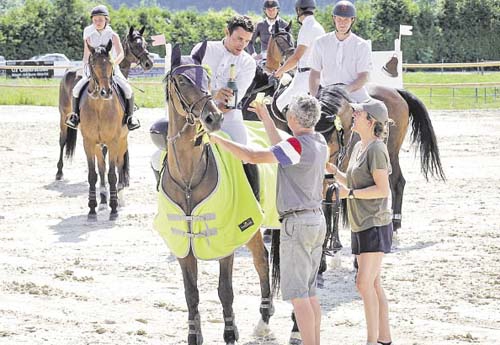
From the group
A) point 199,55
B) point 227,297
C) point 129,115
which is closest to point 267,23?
point 129,115

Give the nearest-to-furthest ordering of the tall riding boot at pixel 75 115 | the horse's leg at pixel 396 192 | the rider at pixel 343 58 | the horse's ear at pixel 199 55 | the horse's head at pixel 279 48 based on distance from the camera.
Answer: the horse's ear at pixel 199 55 < the rider at pixel 343 58 < the horse's leg at pixel 396 192 < the horse's head at pixel 279 48 < the tall riding boot at pixel 75 115

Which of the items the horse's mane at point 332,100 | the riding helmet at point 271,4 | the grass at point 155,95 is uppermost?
the riding helmet at point 271,4

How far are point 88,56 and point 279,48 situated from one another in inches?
116

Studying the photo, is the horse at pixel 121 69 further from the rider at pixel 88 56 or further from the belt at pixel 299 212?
the belt at pixel 299 212

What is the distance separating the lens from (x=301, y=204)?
233 inches

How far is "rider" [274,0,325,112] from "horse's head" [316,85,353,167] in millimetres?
1342

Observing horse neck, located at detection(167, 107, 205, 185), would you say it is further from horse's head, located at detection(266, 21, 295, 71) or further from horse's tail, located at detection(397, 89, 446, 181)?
horse's head, located at detection(266, 21, 295, 71)

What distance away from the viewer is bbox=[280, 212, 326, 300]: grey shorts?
19.4 ft

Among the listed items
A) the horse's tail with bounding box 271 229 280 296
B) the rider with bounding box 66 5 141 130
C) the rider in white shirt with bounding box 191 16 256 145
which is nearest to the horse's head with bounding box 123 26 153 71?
the rider with bounding box 66 5 141 130

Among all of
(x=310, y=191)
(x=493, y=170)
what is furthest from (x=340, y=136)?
(x=493, y=170)

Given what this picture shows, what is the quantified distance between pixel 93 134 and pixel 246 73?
600 cm

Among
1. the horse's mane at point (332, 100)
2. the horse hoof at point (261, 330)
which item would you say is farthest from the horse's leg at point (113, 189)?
the horse hoof at point (261, 330)

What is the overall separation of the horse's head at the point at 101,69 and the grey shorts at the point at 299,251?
22.7 ft

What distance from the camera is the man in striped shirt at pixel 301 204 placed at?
5.87 metres
